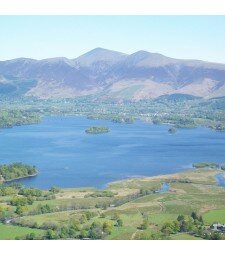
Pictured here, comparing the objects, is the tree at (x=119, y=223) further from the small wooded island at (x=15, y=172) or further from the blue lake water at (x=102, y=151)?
the small wooded island at (x=15, y=172)

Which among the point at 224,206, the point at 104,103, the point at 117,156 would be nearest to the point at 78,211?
the point at 224,206

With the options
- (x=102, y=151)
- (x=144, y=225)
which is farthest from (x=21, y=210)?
(x=102, y=151)

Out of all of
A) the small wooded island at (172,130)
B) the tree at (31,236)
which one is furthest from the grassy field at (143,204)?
the small wooded island at (172,130)

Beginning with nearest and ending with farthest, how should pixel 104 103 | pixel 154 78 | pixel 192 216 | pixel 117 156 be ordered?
pixel 192 216, pixel 117 156, pixel 104 103, pixel 154 78

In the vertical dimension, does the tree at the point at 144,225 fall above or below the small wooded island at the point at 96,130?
below

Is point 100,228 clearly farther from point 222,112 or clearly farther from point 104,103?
point 104,103

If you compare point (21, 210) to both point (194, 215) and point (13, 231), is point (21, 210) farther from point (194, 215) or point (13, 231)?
point (194, 215)
